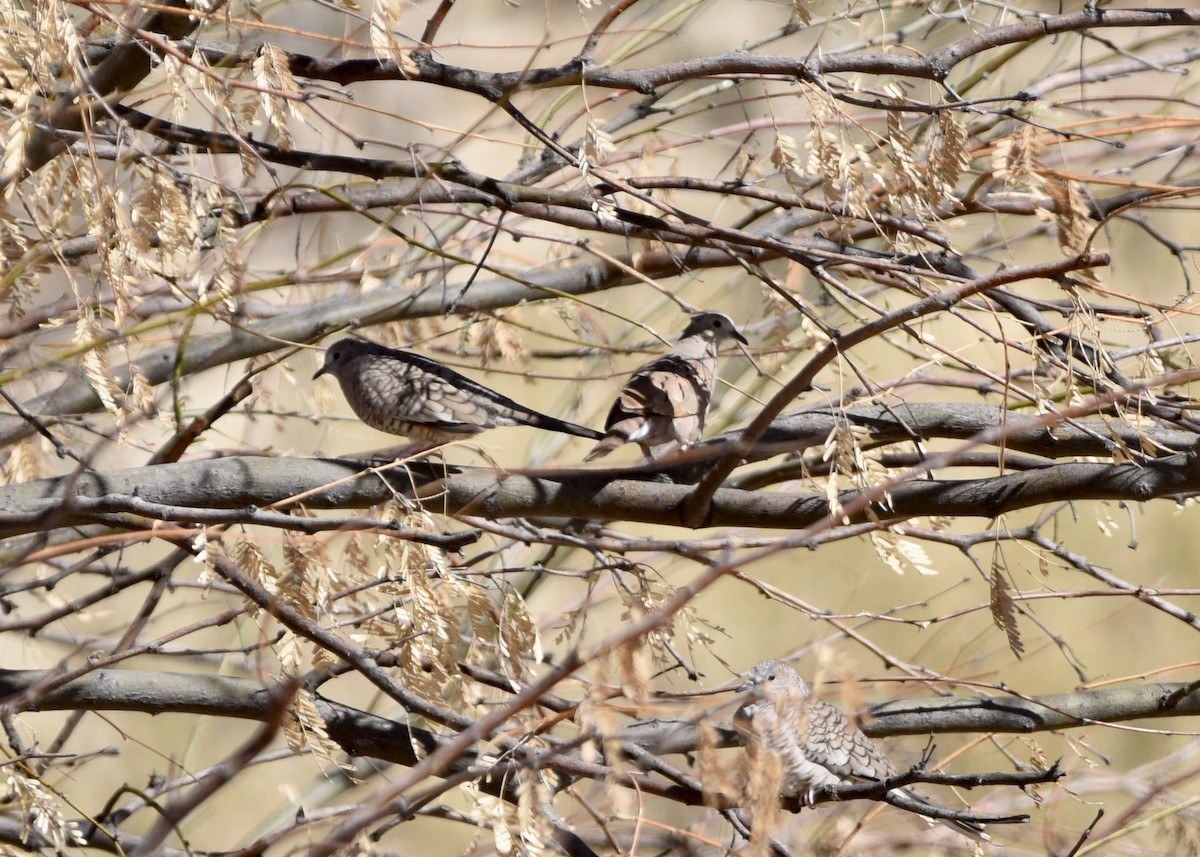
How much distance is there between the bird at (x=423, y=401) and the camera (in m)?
3.76

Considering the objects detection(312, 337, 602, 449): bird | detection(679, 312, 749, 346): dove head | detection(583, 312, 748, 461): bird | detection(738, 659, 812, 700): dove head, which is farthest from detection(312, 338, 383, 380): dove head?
detection(738, 659, 812, 700): dove head

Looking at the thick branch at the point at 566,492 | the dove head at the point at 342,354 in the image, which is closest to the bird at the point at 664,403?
the thick branch at the point at 566,492

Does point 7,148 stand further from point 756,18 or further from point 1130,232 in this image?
point 1130,232

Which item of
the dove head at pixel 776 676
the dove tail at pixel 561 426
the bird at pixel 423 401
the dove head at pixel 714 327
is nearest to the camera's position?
the dove head at pixel 776 676

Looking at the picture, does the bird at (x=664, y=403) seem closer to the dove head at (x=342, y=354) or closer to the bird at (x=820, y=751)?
the bird at (x=820, y=751)

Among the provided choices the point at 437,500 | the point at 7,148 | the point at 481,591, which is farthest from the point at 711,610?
the point at 7,148

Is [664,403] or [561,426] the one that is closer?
[561,426]

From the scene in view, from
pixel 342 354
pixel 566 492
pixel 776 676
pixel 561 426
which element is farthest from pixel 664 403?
pixel 342 354

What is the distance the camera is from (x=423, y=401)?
3840 mm

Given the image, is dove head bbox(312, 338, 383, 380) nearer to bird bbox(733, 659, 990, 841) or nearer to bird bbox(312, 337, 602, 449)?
bird bbox(312, 337, 602, 449)

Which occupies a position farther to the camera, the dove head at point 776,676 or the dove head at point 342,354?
the dove head at point 342,354

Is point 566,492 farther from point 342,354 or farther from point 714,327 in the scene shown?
point 342,354

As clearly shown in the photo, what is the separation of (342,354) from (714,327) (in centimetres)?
139

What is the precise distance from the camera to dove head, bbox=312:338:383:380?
4289 millimetres
